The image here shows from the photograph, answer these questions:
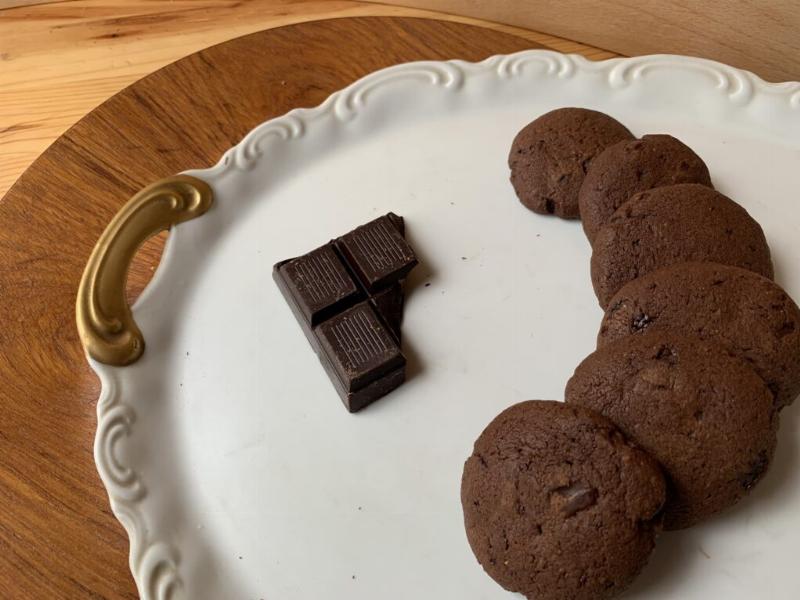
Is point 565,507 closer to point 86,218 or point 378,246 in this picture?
point 378,246

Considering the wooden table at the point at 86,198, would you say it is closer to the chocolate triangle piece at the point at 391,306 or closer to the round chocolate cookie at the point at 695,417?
the chocolate triangle piece at the point at 391,306

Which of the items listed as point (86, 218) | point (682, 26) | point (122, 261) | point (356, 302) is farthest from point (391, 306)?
point (682, 26)

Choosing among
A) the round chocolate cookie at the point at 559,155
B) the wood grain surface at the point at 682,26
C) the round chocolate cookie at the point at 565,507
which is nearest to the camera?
the round chocolate cookie at the point at 565,507

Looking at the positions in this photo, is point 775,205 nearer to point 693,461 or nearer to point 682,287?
point 682,287

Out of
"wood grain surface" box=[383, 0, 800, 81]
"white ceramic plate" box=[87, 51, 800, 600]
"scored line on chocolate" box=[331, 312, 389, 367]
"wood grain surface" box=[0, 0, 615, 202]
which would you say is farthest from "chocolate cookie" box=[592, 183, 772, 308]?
"wood grain surface" box=[0, 0, 615, 202]

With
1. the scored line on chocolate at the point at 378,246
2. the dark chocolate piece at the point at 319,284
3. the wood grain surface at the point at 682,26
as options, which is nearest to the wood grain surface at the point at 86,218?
the wood grain surface at the point at 682,26

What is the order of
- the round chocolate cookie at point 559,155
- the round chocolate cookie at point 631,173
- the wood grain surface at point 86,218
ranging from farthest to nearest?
the round chocolate cookie at point 559,155
the round chocolate cookie at point 631,173
the wood grain surface at point 86,218

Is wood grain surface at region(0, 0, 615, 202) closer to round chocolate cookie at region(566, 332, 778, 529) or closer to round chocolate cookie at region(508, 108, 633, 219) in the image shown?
round chocolate cookie at region(508, 108, 633, 219)
